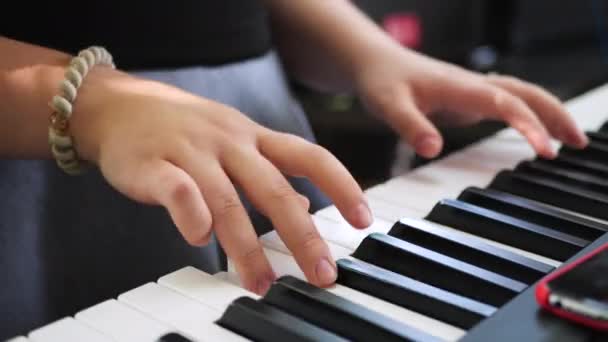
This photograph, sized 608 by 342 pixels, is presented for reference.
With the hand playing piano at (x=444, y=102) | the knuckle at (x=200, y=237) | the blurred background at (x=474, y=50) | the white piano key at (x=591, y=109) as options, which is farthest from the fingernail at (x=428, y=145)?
the blurred background at (x=474, y=50)

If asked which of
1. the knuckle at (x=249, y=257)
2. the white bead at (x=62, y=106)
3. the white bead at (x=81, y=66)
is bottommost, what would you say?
the knuckle at (x=249, y=257)

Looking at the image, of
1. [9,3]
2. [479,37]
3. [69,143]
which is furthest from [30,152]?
[479,37]

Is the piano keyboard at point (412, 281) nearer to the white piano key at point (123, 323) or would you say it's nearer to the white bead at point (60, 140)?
the white piano key at point (123, 323)

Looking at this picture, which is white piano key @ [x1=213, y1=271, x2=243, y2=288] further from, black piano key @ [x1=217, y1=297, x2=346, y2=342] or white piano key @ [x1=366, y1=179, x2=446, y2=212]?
white piano key @ [x1=366, y1=179, x2=446, y2=212]

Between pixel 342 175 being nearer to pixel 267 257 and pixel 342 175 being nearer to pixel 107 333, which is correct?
pixel 267 257

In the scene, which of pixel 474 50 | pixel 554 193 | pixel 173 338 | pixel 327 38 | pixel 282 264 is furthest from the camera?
pixel 474 50

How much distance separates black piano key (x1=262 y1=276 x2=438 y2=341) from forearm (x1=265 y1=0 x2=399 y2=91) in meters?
0.43

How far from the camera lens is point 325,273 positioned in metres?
0.47

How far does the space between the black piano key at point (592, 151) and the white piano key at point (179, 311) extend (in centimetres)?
45

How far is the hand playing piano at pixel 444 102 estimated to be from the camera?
0.74 meters

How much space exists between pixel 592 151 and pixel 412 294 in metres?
0.37

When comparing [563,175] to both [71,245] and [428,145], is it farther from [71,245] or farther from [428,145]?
[71,245]

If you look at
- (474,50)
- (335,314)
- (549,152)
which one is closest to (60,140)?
(335,314)

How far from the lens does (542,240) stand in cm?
54
